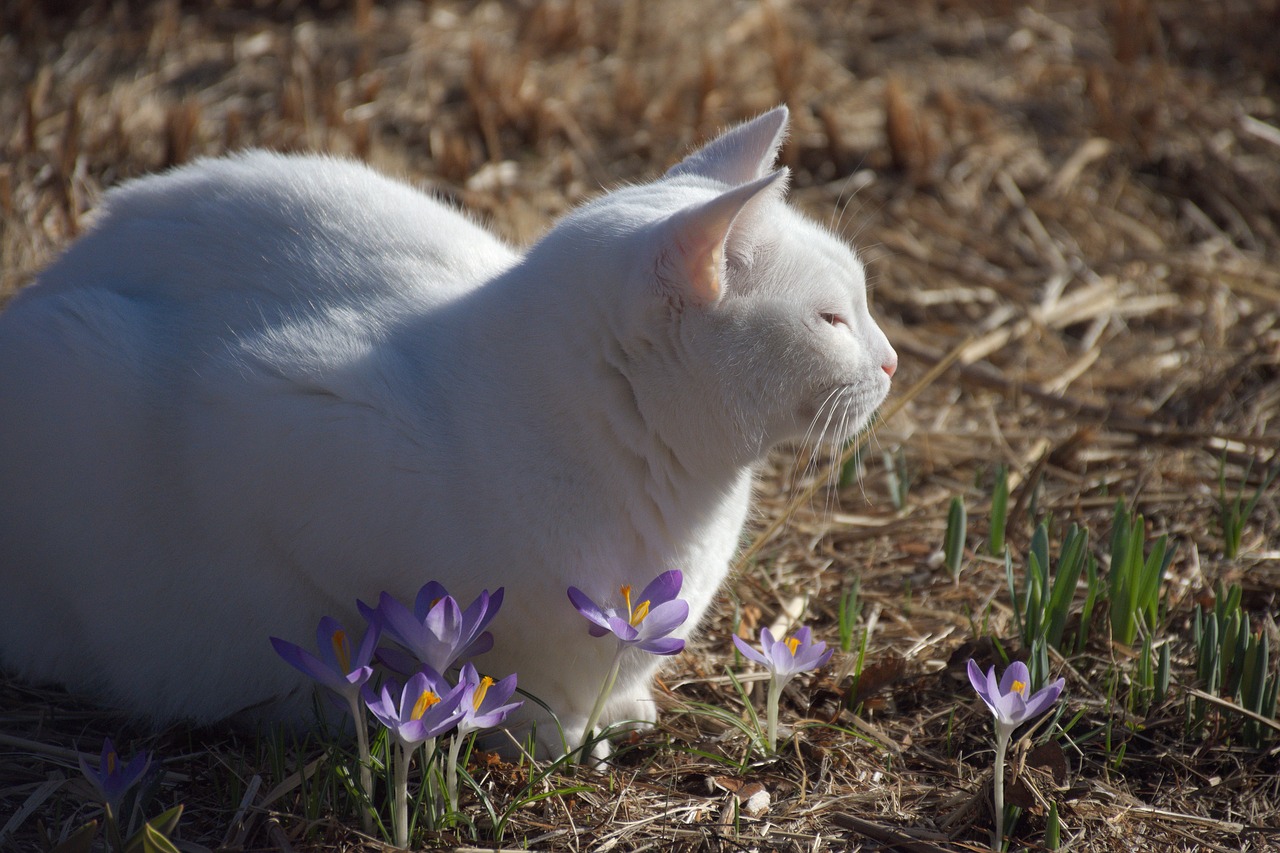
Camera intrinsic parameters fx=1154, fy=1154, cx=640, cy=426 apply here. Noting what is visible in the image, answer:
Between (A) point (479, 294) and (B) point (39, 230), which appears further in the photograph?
(B) point (39, 230)

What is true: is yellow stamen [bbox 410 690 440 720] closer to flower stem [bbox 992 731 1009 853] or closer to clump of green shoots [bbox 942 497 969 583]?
flower stem [bbox 992 731 1009 853]

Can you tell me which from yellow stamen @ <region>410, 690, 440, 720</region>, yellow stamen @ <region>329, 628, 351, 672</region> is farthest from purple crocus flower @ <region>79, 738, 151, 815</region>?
yellow stamen @ <region>410, 690, 440, 720</region>

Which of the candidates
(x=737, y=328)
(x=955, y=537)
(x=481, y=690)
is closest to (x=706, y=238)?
(x=737, y=328)

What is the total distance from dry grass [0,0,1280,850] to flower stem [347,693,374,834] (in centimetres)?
4

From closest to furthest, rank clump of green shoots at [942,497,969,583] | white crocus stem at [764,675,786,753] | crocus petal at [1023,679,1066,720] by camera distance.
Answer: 1. crocus petal at [1023,679,1066,720]
2. white crocus stem at [764,675,786,753]
3. clump of green shoots at [942,497,969,583]

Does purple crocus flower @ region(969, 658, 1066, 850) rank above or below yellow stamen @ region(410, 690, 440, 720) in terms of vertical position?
below

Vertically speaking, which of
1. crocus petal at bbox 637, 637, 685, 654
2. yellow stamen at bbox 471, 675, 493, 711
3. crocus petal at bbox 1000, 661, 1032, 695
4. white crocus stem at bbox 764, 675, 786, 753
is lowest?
white crocus stem at bbox 764, 675, 786, 753

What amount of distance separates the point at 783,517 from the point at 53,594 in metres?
1.54

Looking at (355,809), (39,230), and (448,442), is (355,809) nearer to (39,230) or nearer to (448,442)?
(448,442)

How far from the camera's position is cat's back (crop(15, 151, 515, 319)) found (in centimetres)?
210

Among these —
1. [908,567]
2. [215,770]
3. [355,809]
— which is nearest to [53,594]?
[215,770]

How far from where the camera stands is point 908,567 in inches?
111

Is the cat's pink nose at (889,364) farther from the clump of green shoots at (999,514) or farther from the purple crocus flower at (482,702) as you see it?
the purple crocus flower at (482,702)

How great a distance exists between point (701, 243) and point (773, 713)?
826 mm
